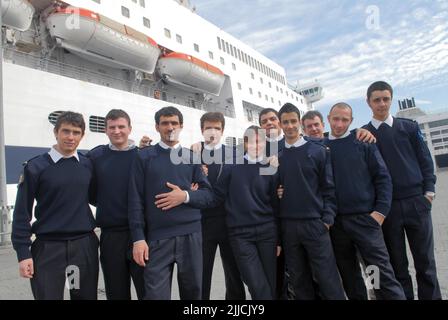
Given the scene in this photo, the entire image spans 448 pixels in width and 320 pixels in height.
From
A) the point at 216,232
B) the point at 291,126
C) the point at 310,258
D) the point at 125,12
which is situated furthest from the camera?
the point at 125,12

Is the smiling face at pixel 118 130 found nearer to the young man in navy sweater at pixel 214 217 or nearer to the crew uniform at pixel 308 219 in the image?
the young man in navy sweater at pixel 214 217

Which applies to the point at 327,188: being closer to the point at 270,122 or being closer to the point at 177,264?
the point at 270,122

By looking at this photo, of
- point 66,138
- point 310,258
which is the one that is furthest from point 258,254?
point 66,138

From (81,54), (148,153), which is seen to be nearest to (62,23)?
(81,54)

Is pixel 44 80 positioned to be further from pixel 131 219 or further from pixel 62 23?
pixel 131 219

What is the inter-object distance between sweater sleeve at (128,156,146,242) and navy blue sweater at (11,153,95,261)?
14.6 inches

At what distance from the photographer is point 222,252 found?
3.05 meters

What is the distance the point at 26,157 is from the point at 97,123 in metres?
2.72

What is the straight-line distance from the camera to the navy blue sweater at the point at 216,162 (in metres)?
2.98

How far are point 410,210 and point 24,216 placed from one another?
3.26 metres

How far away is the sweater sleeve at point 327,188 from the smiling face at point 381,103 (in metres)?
0.77

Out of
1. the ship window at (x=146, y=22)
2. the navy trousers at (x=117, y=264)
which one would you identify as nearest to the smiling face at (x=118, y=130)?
the navy trousers at (x=117, y=264)

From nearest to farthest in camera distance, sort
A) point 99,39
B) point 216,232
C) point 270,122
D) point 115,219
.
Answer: point 115,219 → point 216,232 → point 270,122 → point 99,39

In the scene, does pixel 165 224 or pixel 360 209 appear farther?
pixel 360 209
